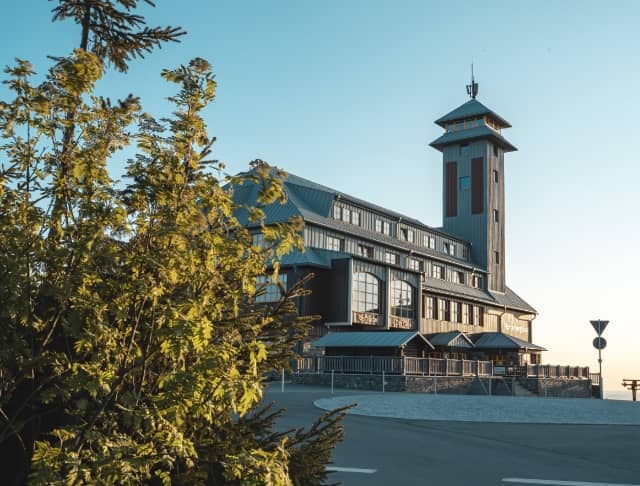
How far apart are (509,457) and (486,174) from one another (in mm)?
54178

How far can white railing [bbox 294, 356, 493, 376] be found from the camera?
112 ft

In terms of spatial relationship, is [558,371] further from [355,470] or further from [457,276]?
[355,470]

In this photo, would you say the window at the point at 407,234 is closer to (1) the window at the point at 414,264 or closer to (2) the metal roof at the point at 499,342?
(1) the window at the point at 414,264

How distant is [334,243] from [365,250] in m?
3.73

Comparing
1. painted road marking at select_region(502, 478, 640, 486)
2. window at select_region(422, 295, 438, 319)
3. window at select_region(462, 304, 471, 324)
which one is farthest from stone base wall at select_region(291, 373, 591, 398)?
painted road marking at select_region(502, 478, 640, 486)

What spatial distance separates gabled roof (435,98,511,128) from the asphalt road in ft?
166

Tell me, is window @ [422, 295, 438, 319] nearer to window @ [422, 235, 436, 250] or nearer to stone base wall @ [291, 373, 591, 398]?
window @ [422, 235, 436, 250]

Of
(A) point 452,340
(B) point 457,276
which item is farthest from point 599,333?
(B) point 457,276

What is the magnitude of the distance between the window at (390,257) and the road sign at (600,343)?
23838 millimetres

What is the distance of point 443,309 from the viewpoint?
53906 mm

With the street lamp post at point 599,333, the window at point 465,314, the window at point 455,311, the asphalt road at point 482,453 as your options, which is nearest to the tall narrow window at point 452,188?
the window at point 465,314

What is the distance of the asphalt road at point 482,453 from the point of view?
9.30 metres

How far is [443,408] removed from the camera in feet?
66.7

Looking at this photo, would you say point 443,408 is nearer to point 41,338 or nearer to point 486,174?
point 41,338
